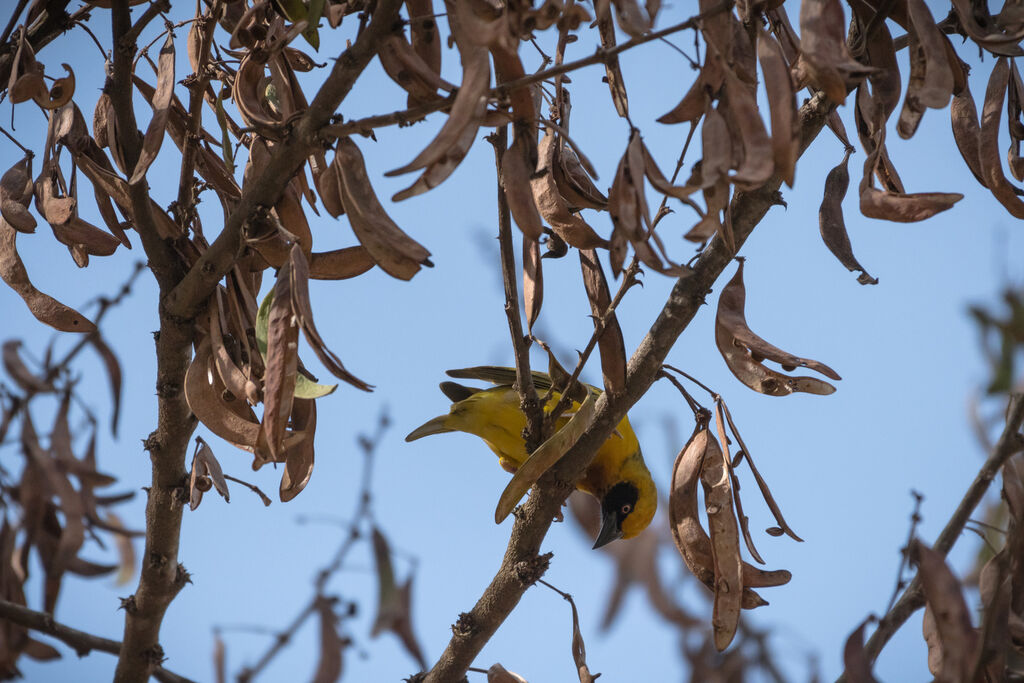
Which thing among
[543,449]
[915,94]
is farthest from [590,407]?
[915,94]

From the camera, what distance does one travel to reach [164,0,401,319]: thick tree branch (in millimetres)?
1523

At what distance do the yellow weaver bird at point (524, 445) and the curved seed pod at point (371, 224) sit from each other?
7.56ft

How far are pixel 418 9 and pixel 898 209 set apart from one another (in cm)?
97

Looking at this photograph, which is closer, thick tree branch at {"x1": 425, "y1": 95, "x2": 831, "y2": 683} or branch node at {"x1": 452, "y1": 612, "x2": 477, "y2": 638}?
thick tree branch at {"x1": 425, "y1": 95, "x2": 831, "y2": 683}

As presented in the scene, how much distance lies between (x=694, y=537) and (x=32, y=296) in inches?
58.9

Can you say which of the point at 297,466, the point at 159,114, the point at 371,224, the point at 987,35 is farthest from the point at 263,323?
the point at 987,35

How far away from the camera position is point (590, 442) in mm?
2227

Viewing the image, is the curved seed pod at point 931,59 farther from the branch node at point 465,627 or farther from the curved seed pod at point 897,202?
the branch node at point 465,627

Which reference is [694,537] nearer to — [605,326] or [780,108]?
[605,326]

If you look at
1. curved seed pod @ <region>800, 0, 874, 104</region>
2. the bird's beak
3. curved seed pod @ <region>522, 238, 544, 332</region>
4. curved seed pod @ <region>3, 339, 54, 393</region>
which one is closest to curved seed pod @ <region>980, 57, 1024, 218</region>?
curved seed pod @ <region>800, 0, 874, 104</region>

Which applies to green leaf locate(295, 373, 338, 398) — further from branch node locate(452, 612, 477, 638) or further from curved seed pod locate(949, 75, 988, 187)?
curved seed pod locate(949, 75, 988, 187)

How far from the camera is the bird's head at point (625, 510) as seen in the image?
14.2 ft

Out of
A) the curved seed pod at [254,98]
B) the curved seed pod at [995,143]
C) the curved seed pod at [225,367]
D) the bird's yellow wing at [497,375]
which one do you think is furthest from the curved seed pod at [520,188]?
the bird's yellow wing at [497,375]

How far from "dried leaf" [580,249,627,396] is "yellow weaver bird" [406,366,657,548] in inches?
67.9
